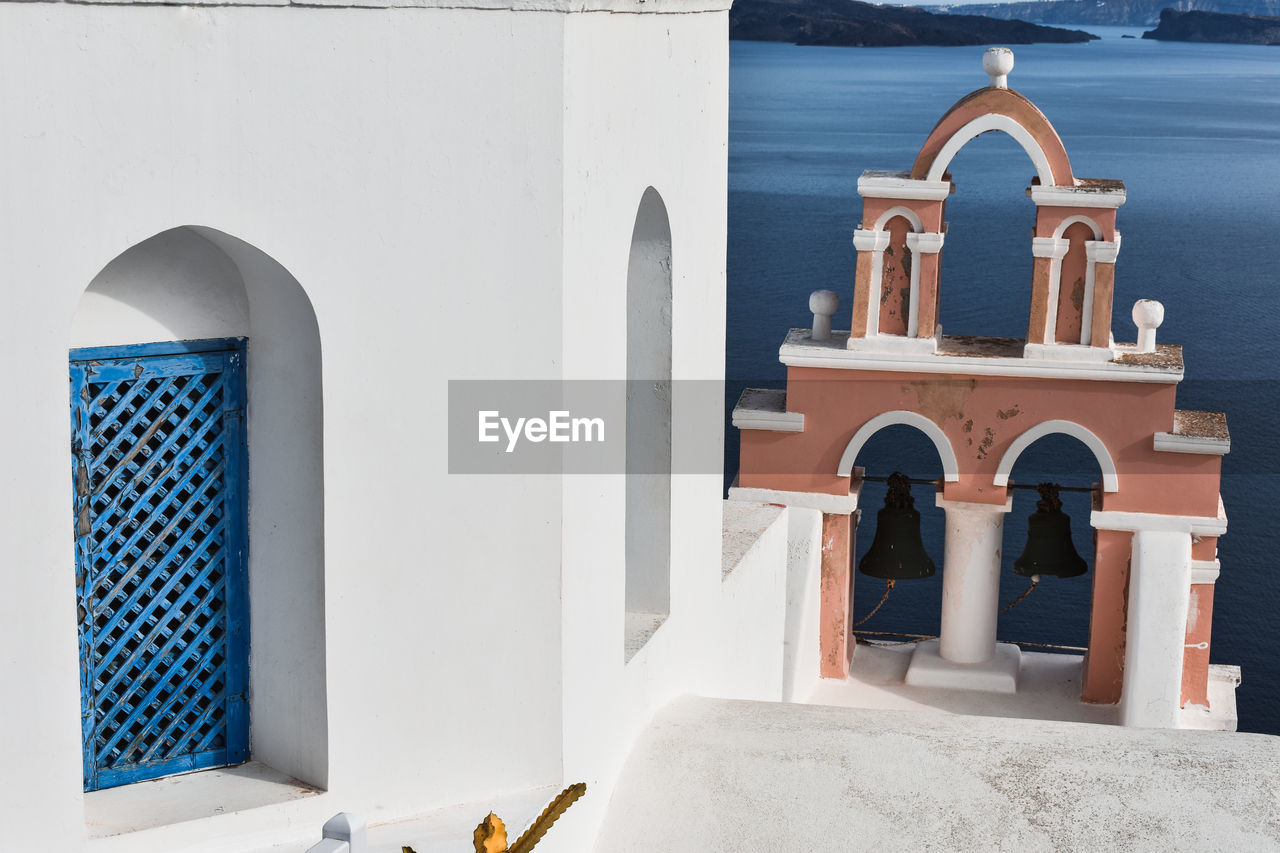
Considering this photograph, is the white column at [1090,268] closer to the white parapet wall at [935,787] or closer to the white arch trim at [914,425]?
the white arch trim at [914,425]

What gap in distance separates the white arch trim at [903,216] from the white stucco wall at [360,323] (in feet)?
18.2

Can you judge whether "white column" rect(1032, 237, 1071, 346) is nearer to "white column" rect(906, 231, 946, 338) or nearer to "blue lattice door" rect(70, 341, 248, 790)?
"white column" rect(906, 231, 946, 338)

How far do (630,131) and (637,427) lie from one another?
3.15ft

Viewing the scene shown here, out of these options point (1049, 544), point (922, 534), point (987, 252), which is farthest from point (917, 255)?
point (987, 252)

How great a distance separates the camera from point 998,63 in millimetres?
8977

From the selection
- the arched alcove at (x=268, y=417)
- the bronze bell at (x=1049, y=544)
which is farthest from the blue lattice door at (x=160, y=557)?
the bronze bell at (x=1049, y=544)

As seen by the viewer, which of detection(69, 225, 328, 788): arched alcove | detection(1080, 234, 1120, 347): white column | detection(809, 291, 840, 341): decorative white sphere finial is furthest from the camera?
detection(809, 291, 840, 341): decorative white sphere finial

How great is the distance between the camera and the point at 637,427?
4391mm

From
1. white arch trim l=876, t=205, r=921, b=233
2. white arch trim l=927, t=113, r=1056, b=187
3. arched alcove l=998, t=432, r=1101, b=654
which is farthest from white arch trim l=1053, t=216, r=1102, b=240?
arched alcove l=998, t=432, r=1101, b=654

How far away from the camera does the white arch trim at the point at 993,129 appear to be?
8.88 meters

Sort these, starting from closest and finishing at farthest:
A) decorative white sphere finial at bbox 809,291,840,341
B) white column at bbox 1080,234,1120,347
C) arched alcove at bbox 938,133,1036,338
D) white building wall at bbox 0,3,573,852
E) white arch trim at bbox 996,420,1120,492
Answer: white building wall at bbox 0,3,573,852
white column at bbox 1080,234,1120,347
white arch trim at bbox 996,420,1120,492
decorative white sphere finial at bbox 809,291,840,341
arched alcove at bbox 938,133,1036,338

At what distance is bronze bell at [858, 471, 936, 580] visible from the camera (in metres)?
8.80

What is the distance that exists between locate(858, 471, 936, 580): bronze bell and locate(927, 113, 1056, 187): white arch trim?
5.55ft

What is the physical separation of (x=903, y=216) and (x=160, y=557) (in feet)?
20.9
